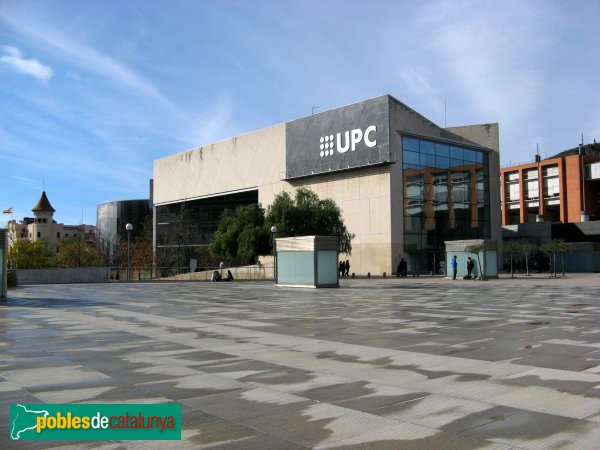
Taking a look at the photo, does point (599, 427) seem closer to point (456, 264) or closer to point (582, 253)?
point (456, 264)

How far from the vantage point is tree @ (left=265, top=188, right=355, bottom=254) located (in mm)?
54375

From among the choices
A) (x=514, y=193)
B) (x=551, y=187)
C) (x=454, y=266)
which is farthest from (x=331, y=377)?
(x=514, y=193)

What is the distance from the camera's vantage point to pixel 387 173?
52.3m

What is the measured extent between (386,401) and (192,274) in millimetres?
53288

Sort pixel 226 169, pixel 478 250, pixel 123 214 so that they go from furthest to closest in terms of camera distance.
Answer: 1. pixel 123 214
2. pixel 226 169
3. pixel 478 250

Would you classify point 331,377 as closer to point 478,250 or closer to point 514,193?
point 478,250

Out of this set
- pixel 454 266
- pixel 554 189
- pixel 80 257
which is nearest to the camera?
pixel 454 266

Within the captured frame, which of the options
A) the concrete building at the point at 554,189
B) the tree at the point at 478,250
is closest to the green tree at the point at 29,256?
the tree at the point at 478,250

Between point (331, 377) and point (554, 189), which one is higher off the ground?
point (554, 189)

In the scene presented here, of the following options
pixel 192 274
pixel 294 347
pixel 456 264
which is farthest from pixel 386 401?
pixel 192 274

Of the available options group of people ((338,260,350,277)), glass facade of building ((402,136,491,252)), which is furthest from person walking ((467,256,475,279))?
group of people ((338,260,350,277))

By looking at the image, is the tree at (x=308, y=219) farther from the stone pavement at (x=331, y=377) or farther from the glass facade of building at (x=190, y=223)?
the stone pavement at (x=331, y=377)

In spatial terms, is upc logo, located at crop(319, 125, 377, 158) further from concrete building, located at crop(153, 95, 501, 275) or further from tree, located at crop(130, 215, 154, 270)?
tree, located at crop(130, 215, 154, 270)

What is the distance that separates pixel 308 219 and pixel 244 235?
720cm
